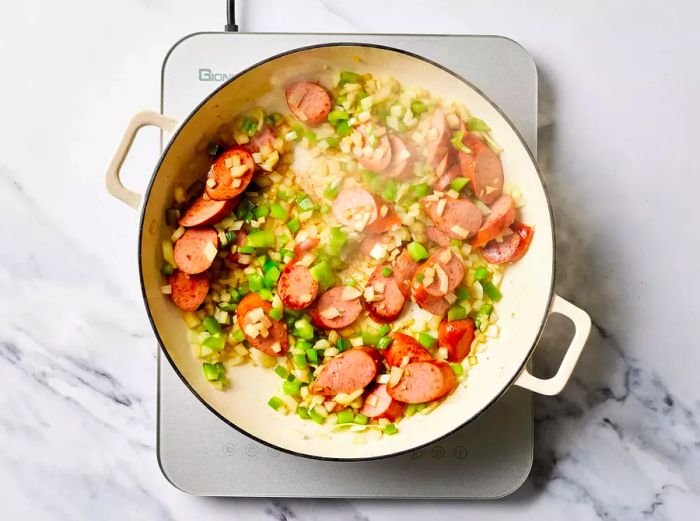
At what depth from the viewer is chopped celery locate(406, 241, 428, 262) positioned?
1.27m

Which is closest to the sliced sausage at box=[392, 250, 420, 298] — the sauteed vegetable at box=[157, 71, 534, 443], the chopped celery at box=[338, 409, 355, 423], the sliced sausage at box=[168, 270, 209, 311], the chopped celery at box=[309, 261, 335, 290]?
the sauteed vegetable at box=[157, 71, 534, 443]

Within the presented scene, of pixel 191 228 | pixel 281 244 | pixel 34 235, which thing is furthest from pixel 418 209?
pixel 34 235

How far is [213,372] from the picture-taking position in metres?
1.26

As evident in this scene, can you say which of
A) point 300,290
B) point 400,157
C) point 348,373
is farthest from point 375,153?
point 348,373

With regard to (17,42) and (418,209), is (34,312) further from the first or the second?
(418,209)

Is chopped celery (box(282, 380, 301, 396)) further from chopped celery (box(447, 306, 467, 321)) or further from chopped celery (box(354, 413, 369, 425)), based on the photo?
chopped celery (box(447, 306, 467, 321))

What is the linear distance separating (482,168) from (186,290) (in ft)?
1.64

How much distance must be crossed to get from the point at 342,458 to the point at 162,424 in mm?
313

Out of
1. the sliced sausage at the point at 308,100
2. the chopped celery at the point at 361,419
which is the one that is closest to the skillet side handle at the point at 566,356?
the chopped celery at the point at 361,419

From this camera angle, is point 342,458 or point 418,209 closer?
point 342,458

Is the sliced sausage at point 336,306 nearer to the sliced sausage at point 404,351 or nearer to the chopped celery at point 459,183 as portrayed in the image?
the sliced sausage at point 404,351

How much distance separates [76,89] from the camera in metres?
1.34

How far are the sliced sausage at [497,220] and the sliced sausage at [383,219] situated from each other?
0.13m

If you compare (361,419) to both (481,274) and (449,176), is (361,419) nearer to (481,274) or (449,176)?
(481,274)
